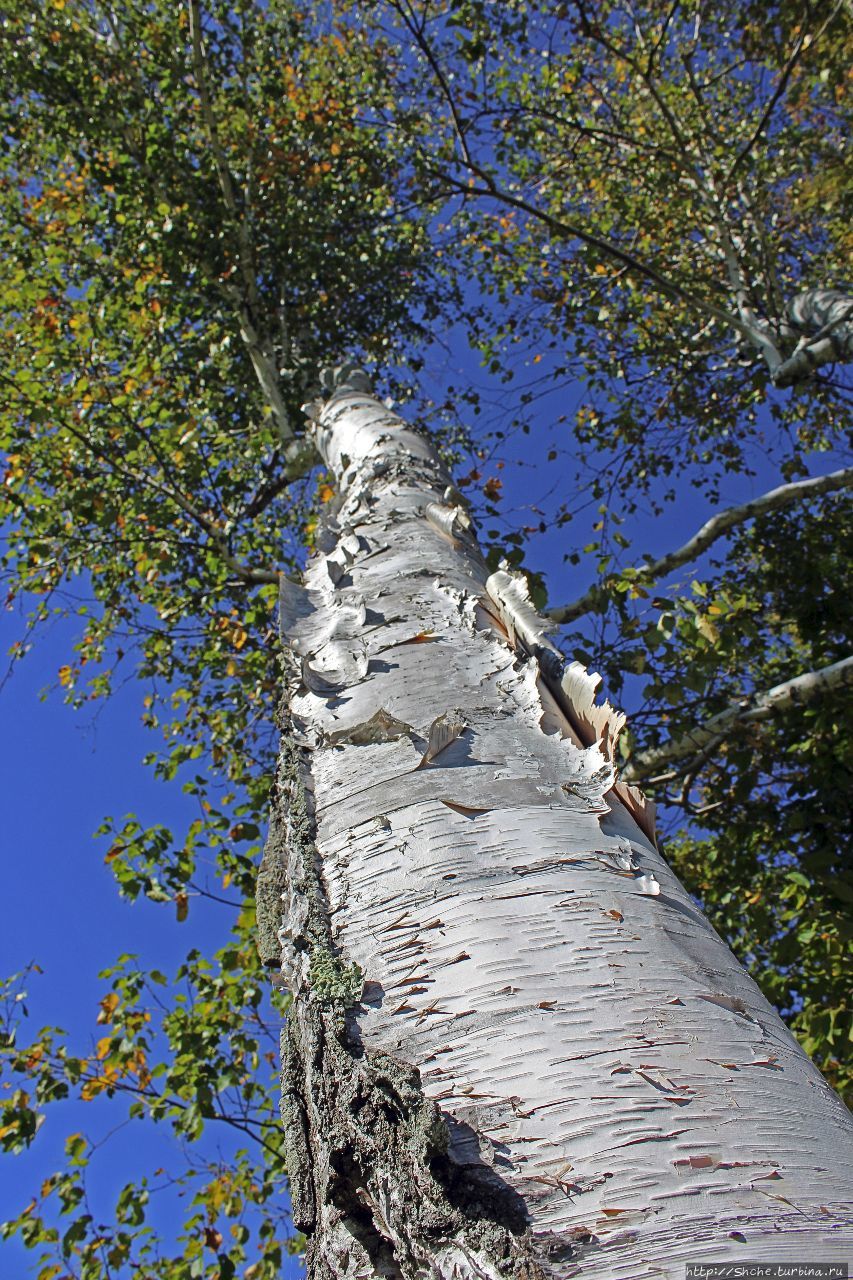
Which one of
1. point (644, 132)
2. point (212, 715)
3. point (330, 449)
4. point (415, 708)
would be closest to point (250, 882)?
point (212, 715)

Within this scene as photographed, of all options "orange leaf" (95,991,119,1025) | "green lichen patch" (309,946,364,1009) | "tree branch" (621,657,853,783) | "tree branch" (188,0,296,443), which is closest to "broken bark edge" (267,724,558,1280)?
"green lichen patch" (309,946,364,1009)

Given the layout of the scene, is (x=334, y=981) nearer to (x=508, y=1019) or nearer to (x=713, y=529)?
(x=508, y=1019)

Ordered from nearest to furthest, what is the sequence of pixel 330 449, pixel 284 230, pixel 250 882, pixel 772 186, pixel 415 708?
pixel 415 708
pixel 330 449
pixel 250 882
pixel 284 230
pixel 772 186

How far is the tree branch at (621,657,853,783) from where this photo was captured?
305 centimetres

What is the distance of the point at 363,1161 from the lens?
754 mm

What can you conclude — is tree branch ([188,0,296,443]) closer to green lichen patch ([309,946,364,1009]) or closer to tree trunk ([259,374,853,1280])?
tree trunk ([259,374,853,1280])

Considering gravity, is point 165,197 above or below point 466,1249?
above

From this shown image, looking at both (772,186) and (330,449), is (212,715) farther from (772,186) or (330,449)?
(772,186)

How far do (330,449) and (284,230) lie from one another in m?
3.80

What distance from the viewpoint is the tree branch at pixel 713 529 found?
354 centimetres

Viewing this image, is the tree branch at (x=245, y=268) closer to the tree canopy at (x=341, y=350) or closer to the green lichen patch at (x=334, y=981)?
the tree canopy at (x=341, y=350)

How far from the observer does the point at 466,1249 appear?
599 millimetres

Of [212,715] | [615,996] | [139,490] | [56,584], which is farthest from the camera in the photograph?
[212,715]

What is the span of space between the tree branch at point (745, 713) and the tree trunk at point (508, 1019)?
2014 millimetres
